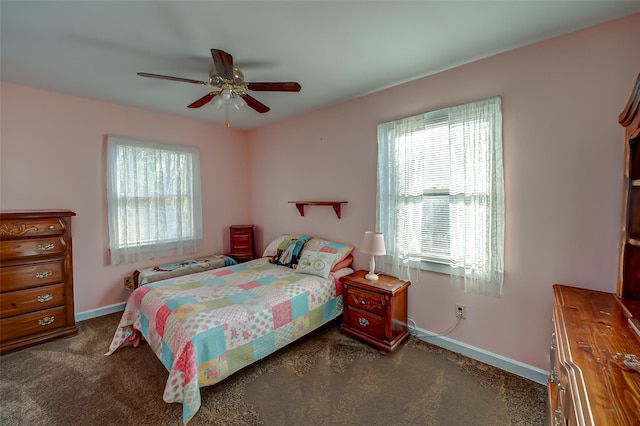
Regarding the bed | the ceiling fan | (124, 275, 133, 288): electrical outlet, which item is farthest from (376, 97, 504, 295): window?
(124, 275, 133, 288): electrical outlet

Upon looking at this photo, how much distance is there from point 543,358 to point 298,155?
3.10 m

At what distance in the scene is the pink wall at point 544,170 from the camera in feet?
5.27

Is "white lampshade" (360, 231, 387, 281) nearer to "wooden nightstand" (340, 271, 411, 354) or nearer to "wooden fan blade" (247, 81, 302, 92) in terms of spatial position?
"wooden nightstand" (340, 271, 411, 354)

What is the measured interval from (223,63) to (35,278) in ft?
8.61

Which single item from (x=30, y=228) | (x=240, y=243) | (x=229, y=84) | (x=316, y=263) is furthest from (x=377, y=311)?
(x=30, y=228)

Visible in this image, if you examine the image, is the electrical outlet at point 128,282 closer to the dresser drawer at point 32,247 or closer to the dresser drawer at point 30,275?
the dresser drawer at point 30,275

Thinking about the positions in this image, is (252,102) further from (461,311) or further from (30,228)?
(461,311)

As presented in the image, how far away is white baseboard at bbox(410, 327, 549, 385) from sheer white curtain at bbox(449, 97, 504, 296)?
19.6 inches

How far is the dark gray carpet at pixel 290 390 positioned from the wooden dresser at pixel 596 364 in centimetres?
68

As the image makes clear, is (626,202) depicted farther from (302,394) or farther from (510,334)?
(302,394)

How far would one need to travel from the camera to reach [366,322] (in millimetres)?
2357

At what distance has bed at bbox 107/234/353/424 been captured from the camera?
5.39 ft

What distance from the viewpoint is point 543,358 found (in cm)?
186

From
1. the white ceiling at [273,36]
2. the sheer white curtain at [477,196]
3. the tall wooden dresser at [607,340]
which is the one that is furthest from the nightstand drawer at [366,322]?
the white ceiling at [273,36]
